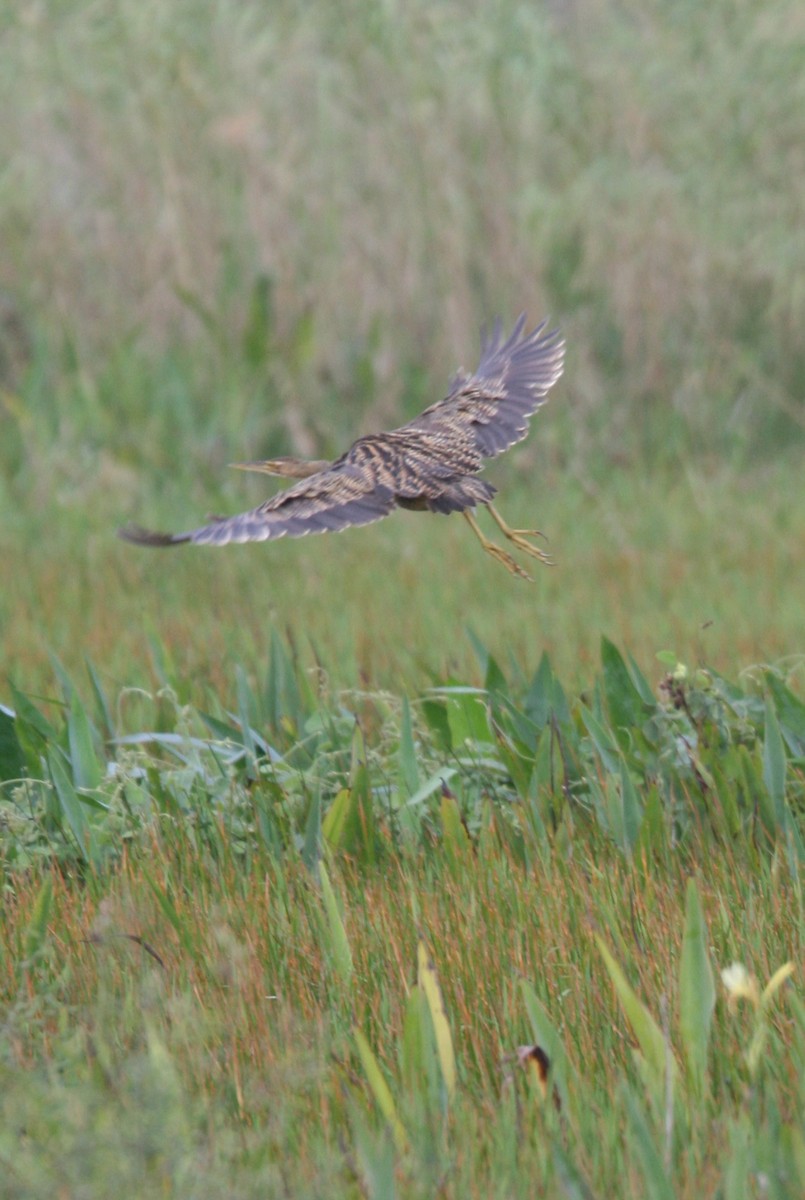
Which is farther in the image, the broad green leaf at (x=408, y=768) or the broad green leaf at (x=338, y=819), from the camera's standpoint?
the broad green leaf at (x=408, y=768)

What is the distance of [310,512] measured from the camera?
8.04ft

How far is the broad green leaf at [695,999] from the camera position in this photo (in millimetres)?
2156

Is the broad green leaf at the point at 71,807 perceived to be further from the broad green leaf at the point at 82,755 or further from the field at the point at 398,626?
the broad green leaf at the point at 82,755

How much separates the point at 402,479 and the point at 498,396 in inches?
24.1

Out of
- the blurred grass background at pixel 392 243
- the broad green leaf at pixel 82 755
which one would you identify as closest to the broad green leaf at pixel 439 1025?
the broad green leaf at pixel 82 755

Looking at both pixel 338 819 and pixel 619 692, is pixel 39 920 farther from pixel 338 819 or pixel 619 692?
pixel 619 692

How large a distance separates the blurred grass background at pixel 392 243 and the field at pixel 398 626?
0.02 m

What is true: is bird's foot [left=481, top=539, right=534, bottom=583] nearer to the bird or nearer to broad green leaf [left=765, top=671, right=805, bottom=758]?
the bird

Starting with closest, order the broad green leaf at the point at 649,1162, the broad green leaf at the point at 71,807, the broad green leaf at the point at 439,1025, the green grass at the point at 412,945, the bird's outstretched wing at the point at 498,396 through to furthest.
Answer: the broad green leaf at the point at 649,1162 → the green grass at the point at 412,945 → the broad green leaf at the point at 439,1025 → the bird's outstretched wing at the point at 498,396 → the broad green leaf at the point at 71,807

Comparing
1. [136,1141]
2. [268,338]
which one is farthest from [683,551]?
[136,1141]

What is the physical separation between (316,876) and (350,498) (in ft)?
2.67

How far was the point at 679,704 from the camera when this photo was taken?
3.42 meters

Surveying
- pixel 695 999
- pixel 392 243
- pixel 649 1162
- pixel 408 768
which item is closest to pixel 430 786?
pixel 408 768

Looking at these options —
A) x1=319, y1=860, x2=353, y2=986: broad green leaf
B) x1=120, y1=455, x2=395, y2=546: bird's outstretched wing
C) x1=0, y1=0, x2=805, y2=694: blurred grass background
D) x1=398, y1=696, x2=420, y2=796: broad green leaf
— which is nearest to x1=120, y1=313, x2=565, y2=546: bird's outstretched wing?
x1=120, y1=455, x2=395, y2=546: bird's outstretched wing
